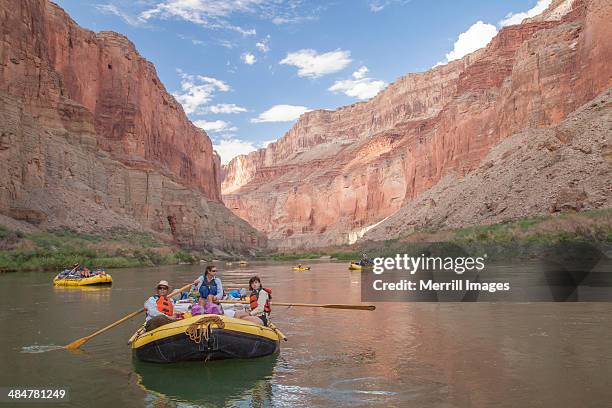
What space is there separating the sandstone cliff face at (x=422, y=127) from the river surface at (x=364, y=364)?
4679cm

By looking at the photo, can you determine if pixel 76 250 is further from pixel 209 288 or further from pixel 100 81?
pixel 100 81

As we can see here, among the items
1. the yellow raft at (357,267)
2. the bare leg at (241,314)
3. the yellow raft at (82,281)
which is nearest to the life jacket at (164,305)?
the bare leg at (241,314)

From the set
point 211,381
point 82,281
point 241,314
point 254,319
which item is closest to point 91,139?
point 82,281

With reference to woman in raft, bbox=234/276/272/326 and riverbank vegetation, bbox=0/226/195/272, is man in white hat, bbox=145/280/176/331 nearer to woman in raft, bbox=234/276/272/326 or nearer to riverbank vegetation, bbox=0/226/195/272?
woman in raft, bbox=234/276/272/326

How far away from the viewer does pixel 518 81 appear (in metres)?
63.3

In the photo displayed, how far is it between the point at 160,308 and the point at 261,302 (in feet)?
6.30

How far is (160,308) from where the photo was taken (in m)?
9.93

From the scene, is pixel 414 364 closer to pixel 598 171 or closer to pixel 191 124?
pixel 598 171

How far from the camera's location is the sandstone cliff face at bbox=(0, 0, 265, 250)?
4753cm

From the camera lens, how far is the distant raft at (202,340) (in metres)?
8.55

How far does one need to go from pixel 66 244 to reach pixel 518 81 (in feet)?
173

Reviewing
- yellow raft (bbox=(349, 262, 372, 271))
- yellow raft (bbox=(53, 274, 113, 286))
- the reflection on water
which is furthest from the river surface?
yellow raft (bbox=(349, 262, 372, 271))

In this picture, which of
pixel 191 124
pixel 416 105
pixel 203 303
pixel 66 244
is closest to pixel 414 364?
pixel 203 303

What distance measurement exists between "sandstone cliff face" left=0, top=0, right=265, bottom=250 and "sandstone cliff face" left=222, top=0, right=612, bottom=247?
32767 millimetres
